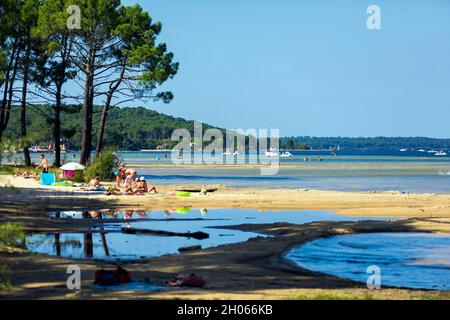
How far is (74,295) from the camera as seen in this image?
45.4 feet

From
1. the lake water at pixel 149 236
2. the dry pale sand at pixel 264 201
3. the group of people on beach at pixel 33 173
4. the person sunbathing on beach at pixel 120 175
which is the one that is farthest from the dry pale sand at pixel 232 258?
the group of people on beach at pixel 33 173

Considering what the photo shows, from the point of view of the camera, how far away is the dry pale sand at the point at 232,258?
14.5 metres

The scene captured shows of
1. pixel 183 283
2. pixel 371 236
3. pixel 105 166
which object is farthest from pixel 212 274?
pixel 105 166

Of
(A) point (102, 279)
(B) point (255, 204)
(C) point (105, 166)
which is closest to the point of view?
(A) point (102, 279)

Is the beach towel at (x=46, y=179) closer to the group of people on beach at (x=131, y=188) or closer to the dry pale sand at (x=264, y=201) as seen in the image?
the dry pale sand at (x=264, y=201)

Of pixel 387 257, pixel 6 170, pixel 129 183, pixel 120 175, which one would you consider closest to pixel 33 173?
pixel 120 175

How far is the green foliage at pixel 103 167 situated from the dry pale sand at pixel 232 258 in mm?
8562

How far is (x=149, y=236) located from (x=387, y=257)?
6.61 meters

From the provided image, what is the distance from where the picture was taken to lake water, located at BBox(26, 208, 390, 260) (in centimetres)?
2103

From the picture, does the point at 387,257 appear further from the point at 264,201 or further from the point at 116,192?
the point at 116,192

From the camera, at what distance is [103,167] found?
48.2 m

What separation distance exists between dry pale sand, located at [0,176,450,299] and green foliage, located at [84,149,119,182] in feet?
28.1
